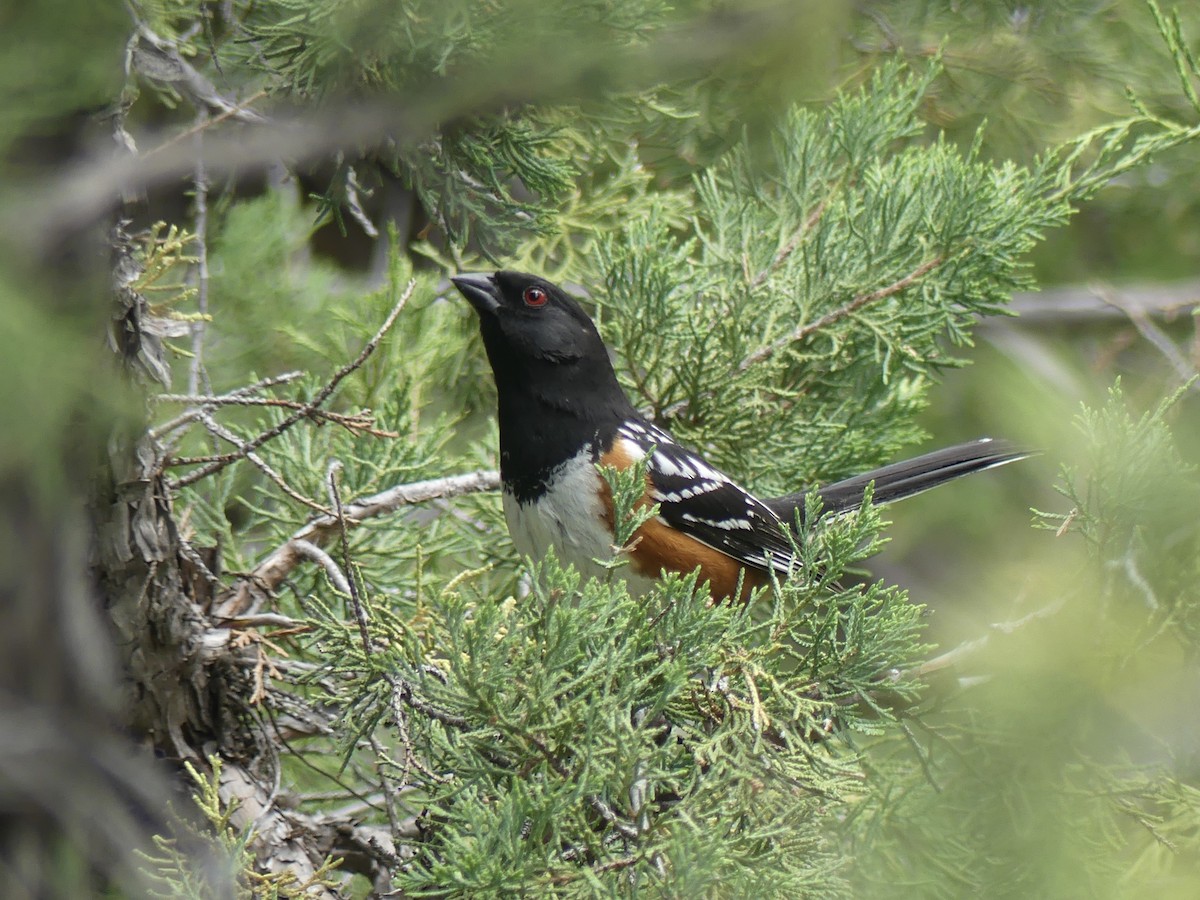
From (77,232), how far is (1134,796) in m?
1.59

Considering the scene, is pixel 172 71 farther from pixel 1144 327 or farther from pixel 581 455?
pixel 1144 327


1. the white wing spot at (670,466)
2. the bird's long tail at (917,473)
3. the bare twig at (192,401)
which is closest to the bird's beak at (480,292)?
the white wing spot at (670,466)

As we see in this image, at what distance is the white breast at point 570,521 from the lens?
7.16ft

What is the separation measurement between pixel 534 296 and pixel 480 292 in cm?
11

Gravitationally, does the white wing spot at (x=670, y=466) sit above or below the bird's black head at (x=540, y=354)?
below

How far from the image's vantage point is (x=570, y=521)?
220 cm

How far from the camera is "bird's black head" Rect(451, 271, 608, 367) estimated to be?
243 cm

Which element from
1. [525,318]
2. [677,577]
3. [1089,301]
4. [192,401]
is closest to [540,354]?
[525,318]

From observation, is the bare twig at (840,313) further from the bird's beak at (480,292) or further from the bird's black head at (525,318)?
the bird's beak at (480,292)

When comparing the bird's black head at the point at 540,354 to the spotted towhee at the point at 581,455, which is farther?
the bird's black head at the point at 540,354

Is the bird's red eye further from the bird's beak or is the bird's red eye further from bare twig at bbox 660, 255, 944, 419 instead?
bare twig at bbox 660, 255, 944, 419

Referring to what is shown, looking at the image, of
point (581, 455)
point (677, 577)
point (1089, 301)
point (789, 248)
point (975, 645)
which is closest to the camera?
point (677, 577)

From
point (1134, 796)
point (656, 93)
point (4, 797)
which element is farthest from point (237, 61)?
point (1134, 796)

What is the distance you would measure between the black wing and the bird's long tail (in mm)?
143
